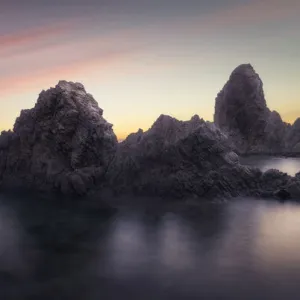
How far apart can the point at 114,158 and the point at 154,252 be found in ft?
109

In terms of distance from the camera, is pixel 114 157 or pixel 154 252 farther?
pixel 114 157

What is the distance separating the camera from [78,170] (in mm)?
68500

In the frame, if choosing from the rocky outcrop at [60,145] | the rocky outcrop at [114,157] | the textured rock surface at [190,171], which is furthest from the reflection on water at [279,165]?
the rocky outcrop at [60,145]

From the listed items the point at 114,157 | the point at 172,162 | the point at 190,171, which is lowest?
the point at 190,171

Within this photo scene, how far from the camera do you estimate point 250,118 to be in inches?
7579

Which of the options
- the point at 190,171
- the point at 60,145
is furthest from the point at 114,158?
the point at 190,171

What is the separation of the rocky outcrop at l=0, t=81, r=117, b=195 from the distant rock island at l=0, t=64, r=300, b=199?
181 mm

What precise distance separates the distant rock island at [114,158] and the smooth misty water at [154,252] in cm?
588

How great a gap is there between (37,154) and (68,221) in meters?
27.9

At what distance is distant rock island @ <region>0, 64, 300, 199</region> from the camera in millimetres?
62125

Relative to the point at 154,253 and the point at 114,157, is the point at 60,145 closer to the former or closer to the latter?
the point at 114,157

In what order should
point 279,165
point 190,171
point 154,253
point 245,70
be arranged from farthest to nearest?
point 245,70 < point 279,165 < point 190,171 < point 154,253

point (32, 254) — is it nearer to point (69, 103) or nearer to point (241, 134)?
point (69, 103)

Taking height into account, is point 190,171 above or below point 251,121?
below
